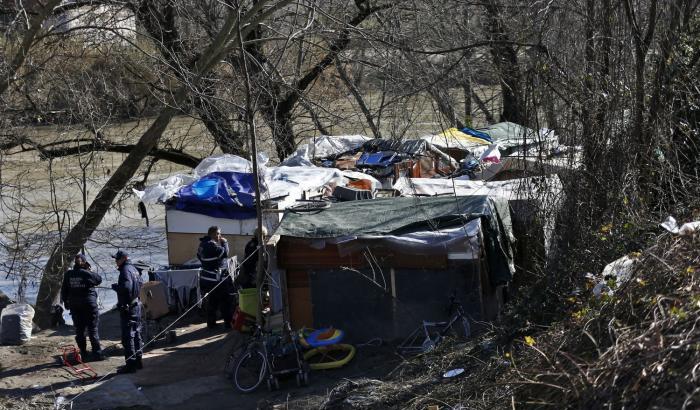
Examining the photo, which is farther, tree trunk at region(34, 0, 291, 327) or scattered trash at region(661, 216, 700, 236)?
tree trunk at region(34, 0, 291, 327)

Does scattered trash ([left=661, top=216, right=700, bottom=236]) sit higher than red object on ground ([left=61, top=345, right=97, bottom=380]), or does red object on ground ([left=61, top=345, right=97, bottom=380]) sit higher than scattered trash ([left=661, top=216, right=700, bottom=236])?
scattered trash ([left=661, top=216, right=700, bottom=236])

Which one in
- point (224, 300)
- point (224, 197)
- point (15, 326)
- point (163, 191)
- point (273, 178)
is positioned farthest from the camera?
point (163, 191)

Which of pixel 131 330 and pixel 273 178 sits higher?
pixel 273 178

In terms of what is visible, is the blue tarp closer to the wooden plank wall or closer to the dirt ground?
the dirt ground

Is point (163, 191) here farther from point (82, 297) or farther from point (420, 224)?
point (420, 224)

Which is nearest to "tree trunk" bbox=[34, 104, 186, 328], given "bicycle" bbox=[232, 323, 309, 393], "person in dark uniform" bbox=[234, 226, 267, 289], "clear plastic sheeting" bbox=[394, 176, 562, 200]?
"person in dark uniform" bbox=[234, 226, 267, 289]

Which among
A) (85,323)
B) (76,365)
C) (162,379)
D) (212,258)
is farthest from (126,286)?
(212,258)

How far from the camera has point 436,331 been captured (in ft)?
42.2

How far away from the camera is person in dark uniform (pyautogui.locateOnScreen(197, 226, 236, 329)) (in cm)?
1521

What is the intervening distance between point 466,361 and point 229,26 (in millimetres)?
7205

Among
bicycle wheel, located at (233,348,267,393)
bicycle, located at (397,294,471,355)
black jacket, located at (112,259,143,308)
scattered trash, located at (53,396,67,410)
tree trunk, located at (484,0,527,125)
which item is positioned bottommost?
scattered trash, located at (53,396,67,410)

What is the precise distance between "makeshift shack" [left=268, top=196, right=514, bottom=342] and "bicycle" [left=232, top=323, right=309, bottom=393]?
102 cm

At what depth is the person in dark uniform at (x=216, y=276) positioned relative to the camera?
15211 millimetres

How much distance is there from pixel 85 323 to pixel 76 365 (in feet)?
2.14
